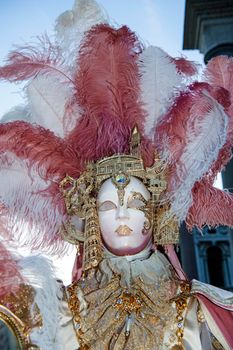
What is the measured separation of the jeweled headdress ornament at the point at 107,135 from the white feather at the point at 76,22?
61mm

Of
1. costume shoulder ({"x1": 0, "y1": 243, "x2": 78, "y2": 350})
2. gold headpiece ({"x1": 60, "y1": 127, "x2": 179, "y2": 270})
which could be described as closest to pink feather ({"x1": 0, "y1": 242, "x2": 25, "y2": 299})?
costume shoulder ({"x1": 0, "y1": 243, "x2": 78, "y2": 350})

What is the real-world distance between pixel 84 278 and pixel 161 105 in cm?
88

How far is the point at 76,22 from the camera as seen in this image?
113 inches

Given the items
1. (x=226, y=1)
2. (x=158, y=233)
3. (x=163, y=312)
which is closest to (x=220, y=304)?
(x=163, y=312)

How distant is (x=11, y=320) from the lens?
6.96 feet

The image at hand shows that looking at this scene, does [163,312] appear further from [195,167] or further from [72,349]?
[195,167]

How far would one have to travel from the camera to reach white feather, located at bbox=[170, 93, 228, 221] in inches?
98.3

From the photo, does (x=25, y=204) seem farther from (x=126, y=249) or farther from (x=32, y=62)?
(x=32, y=62)

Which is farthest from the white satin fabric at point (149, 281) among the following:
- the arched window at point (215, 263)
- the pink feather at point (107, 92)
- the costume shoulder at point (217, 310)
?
the arched window at point (215, 263)

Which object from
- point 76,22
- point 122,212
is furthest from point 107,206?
point 76,22

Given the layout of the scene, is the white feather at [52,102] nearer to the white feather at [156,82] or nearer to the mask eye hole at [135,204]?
the white feather at [156,82]

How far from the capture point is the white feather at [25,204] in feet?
8.54

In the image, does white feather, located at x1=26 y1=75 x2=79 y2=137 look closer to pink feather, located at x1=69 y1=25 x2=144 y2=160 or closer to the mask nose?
pink feather, located at x1=69 y1=25 x2=144 y2=160

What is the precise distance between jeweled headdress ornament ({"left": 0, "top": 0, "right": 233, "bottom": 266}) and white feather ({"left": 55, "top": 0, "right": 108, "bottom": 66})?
0.20 ft
